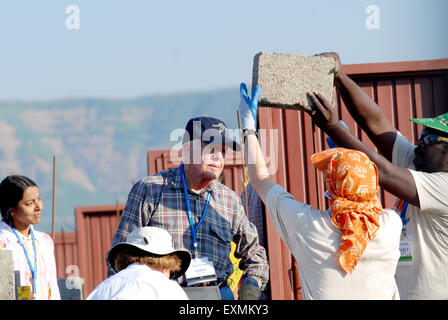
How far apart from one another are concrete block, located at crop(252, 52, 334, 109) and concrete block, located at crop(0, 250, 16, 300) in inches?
69.1

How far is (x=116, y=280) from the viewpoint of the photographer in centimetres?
289

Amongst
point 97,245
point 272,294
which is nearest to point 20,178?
point 272,294

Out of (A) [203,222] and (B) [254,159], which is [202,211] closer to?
(A) [203,222]

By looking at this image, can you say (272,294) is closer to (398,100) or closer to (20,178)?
(398,100)

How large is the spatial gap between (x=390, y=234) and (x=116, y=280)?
1.35m

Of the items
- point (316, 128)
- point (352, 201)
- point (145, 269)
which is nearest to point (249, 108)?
point (352, 201)

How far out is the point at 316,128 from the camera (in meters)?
6.27

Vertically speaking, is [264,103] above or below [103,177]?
below

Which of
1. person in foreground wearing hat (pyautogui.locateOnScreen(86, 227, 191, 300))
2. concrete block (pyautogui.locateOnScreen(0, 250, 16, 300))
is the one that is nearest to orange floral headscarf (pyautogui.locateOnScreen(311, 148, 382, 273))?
person in foreground wearing hat (pyautogui.locateOnScreen(86, 227, 191, 300))

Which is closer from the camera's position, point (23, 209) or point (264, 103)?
point (264, 103)

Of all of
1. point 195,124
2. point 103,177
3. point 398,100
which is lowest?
point 195,124

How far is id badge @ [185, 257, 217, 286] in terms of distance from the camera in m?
3.84

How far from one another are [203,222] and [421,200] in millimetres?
1343
